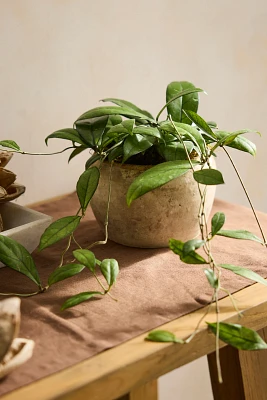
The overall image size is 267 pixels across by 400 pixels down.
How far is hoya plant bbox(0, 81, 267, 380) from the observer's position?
82 cm

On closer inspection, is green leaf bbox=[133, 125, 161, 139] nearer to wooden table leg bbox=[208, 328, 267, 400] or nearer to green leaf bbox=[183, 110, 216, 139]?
green leaf bbox=[183, 110, 216, 139]

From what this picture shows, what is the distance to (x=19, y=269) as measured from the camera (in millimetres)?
848

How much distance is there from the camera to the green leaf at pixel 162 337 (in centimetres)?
72

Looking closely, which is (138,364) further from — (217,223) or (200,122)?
(200,122)

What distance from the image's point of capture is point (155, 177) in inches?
33.0

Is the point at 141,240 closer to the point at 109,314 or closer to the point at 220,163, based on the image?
the point at 109,314

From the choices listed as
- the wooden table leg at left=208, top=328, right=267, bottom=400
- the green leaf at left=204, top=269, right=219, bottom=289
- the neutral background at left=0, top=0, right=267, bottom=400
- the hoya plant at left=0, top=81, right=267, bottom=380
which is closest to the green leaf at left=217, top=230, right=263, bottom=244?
the hoya plant at left=0, top=81, right=267, bottom=380

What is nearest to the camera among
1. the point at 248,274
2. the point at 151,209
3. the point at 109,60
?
the point at 248,274

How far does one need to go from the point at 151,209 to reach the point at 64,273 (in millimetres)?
159

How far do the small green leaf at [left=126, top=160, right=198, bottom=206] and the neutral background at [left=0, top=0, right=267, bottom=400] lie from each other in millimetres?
404

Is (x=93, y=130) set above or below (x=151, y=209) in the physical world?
above

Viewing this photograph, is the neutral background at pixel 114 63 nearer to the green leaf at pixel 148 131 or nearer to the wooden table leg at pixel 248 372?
the green leaf at pixel 148 131

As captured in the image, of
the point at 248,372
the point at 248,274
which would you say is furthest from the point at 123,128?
the point at 248,372

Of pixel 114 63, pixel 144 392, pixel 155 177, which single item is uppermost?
pixel 114 63
